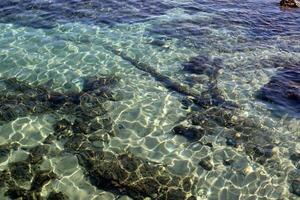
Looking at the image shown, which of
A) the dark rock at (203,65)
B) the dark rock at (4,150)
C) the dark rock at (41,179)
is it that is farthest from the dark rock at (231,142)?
the dark rock at (4,150)

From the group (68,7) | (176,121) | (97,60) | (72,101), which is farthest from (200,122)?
(68,7)

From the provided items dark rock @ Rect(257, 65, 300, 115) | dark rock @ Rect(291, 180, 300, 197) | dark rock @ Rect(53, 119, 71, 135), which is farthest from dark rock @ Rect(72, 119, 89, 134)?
dark rock @ Rect(257, 65, 300, 115)

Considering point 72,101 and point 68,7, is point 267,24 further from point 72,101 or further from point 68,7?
point 72,101

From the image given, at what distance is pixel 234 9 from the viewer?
95.0 feet

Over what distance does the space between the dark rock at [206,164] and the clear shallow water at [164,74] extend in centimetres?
14

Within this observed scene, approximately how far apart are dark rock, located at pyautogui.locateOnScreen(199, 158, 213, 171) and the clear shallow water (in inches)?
5.4

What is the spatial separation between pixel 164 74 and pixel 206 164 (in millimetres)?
6852

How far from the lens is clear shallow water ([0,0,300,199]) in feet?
45.2

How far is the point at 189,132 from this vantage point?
15625 mm

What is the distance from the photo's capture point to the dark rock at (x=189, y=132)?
50.5 ft

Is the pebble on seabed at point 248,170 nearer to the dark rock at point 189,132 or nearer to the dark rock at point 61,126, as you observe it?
the dark rock at point 189,132

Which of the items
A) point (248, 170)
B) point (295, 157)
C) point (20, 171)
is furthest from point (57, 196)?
point (295, 157)

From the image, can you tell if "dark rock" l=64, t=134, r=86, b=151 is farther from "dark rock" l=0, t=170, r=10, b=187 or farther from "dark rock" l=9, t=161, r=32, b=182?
"dark rock" l=0, t=170, r=10, b=187

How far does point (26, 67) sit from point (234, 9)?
16685 mm
